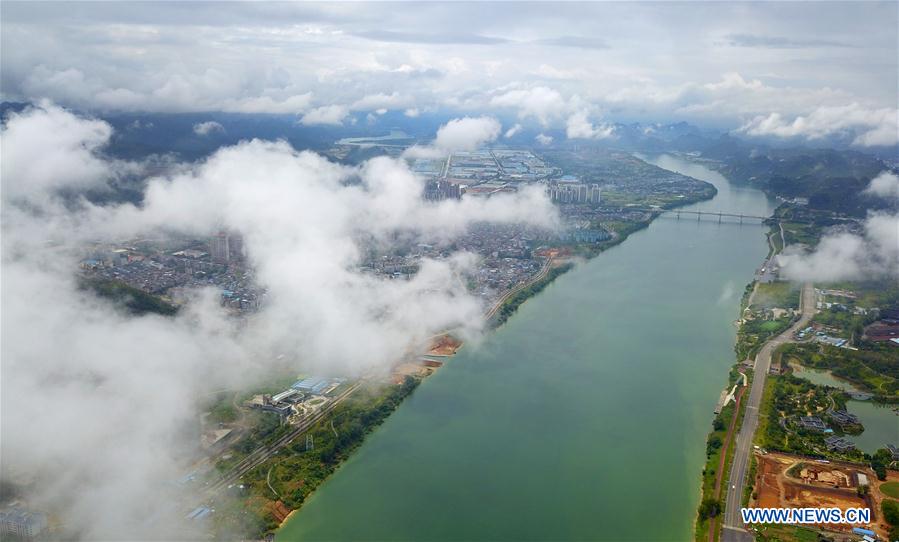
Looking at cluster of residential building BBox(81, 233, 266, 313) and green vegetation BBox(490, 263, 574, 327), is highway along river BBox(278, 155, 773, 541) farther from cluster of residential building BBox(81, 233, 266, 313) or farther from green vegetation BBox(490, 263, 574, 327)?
cluster of residential building BBox(81, 233, 266, 313)

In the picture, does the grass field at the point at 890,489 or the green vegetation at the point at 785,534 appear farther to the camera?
the grass field at the point at 890,489

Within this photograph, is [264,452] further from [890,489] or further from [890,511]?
[890,489]

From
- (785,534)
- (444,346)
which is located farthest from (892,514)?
(444,346)

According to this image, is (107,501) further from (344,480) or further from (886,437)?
(886,437)

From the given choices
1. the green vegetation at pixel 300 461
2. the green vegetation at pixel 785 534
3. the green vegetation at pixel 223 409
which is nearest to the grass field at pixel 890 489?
the green vegetation at pixel 785 534

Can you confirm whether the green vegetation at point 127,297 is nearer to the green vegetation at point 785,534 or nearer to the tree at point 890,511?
the green vegetation at point 785,534
